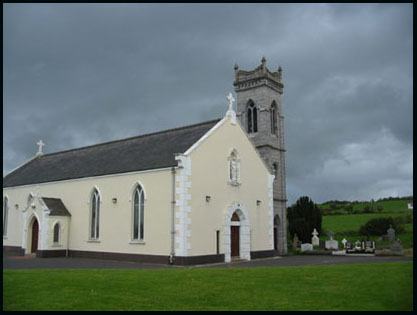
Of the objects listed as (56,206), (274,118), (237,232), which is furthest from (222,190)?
(274,118)

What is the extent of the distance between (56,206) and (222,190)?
1290 cm

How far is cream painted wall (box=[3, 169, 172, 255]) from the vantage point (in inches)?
986

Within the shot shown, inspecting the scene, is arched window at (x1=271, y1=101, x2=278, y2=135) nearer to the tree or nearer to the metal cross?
the tree

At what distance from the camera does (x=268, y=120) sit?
130ft

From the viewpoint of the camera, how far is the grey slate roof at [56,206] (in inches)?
1216

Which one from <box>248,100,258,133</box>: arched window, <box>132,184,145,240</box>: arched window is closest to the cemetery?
<box>248,100,258,133</box>: arched window

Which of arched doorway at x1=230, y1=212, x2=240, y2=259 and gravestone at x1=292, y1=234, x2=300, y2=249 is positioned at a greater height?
arched doorway at x1=230, y1=212, x2=240, y2=259

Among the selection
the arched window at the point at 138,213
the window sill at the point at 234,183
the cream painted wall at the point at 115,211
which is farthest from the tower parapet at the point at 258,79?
the arched window at the point at 138,213

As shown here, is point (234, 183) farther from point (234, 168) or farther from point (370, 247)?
point (370, 247)

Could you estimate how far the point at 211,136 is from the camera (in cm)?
2672

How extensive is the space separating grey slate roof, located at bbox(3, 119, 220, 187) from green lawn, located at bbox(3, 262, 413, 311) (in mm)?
10898

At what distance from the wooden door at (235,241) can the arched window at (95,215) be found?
929 cm

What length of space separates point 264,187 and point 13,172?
2577cm

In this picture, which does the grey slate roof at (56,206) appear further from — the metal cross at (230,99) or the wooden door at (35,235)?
the metal cross at (230,99)
